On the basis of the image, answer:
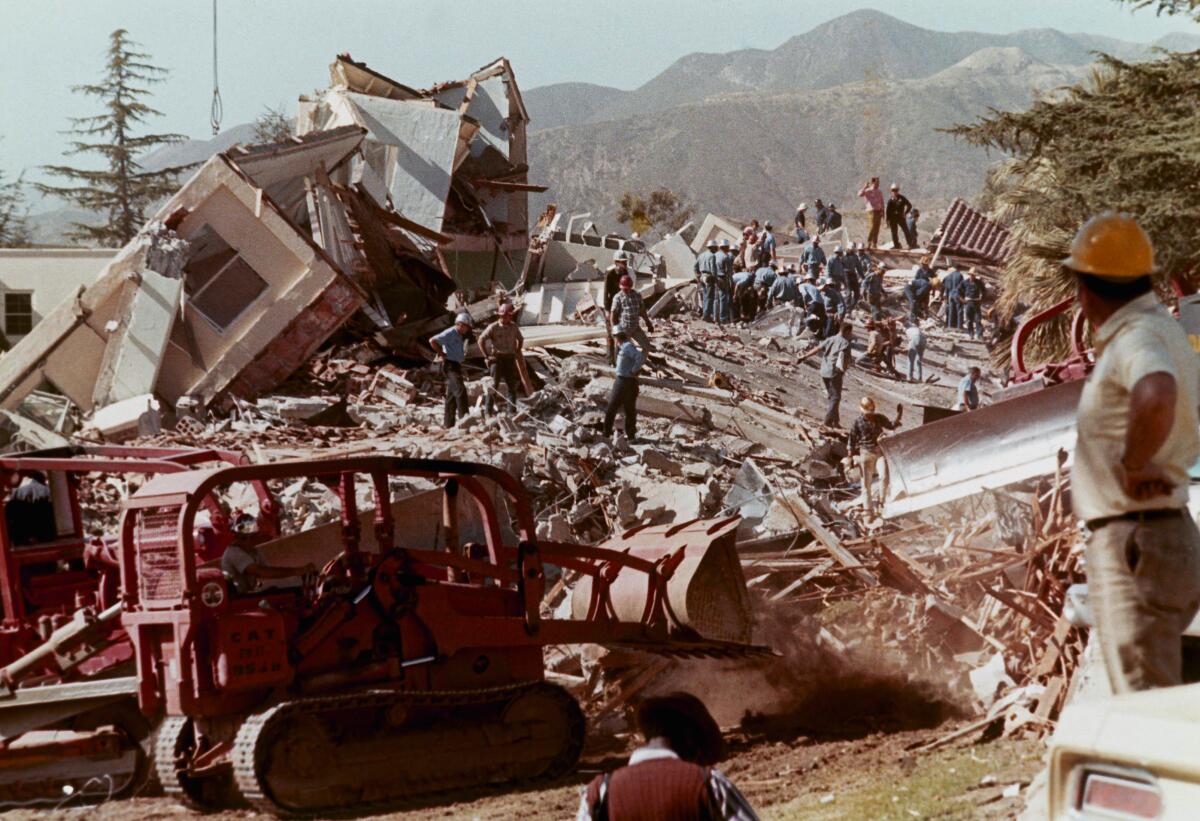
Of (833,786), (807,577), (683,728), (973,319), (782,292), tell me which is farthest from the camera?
(973,319)

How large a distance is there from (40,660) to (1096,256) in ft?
23.0

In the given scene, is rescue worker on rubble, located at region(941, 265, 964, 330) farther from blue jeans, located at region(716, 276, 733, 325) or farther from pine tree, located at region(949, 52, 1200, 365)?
pine tree, located at region(949, 52, 1200, 365)

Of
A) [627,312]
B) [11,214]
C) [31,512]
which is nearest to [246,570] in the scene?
[31,512]

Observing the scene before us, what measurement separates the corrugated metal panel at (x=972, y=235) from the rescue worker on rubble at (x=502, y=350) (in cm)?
2181

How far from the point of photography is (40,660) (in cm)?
923

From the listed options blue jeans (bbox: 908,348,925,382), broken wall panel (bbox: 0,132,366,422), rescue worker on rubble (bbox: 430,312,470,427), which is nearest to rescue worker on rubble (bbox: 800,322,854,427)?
rescue worker on rubble (bbox: 430,312,470,427)

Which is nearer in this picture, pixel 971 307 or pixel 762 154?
pixel 971 307

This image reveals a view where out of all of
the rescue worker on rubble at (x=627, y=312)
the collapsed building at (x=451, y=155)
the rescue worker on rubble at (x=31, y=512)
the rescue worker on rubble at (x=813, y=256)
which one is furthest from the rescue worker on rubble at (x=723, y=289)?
the rescue worker on rubble at (x=31, y=512)

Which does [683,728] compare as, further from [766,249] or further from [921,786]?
[766,249]

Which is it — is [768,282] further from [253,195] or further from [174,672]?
[174,672]

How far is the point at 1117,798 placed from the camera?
3.44 metres

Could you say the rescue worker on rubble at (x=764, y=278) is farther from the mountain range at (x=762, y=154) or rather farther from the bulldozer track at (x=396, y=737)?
the mountain range at (x=762, y=154)

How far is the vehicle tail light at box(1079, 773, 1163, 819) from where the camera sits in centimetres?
334

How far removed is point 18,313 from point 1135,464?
3093 cm
